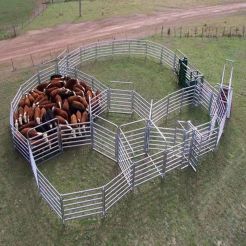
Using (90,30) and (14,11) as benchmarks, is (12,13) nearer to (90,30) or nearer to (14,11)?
(14,11)

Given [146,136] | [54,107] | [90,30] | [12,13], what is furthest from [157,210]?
[12,13]

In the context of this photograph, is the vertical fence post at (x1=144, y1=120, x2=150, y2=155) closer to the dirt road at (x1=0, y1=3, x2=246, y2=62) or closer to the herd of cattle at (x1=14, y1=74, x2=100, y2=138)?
the herd of cattle at (x1=14, y1=74, x2=100, y2=138)

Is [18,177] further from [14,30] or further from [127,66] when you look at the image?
[14,30]

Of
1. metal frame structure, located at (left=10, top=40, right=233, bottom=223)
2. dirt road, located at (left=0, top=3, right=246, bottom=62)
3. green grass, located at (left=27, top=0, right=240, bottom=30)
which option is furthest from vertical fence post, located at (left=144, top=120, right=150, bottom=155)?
green grass, located at (left=27, top=0, right=240, bottom=30)

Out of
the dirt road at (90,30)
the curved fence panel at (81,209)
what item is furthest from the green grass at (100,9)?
the curved fence panel at (81,209)

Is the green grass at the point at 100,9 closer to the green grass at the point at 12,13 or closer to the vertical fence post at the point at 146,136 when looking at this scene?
the green grass at the point at 12,13

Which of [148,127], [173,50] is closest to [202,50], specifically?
[173,50]
